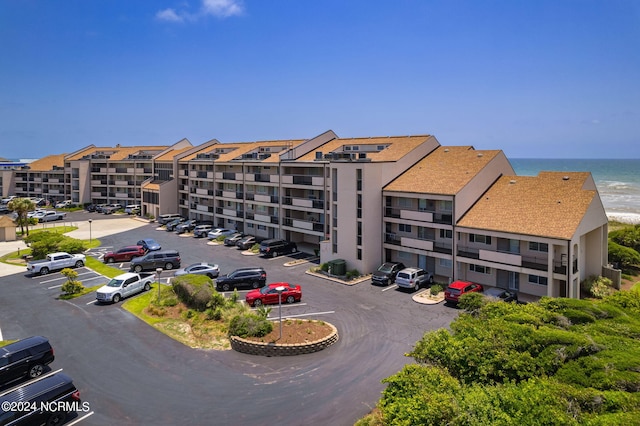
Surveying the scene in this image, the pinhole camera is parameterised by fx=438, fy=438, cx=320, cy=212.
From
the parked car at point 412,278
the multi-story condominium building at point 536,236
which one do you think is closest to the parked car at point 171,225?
the parked car at point 412,278

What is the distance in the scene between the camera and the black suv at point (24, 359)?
2156cm

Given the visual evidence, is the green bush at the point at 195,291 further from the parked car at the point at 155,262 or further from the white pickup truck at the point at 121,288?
the parked car at the point at 155,262

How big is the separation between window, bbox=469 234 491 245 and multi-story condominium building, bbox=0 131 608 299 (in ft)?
0.28

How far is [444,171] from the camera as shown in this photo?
4144 cm

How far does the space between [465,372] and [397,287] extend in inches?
786

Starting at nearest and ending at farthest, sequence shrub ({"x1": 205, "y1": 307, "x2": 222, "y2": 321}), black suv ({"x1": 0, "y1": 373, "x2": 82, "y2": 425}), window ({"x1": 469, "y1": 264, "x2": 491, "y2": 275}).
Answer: black suv ({"x1": 0, "y1": 373, "x2": 82, "y2": 425}) → shrub ({"x1": 205, "y1": 307, "x2": 222, "y2": 321}) → window ({"x1": 469, "y1": 264, "x2": 491, "y2": 275})

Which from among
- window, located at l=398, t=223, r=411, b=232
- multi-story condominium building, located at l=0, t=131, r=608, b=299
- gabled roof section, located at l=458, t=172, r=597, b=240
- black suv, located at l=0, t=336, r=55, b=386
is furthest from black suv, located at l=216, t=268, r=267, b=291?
gabled roof section, located at l=458, t=172, r=597, b=240

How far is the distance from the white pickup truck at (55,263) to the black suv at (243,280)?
17984 millimetres

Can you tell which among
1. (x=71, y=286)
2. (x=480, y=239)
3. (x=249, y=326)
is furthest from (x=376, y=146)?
(x=71, y=286)

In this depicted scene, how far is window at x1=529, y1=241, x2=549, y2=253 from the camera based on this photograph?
32.5 metres

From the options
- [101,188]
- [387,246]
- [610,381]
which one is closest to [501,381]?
[610,381]

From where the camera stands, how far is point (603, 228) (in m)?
36.8

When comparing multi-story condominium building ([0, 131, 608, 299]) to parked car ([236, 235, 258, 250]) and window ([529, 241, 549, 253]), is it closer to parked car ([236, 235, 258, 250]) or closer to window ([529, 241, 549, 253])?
window ([529, 241, 549, 253])

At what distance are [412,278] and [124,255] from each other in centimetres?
3124
